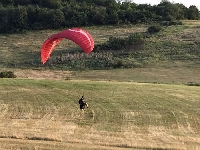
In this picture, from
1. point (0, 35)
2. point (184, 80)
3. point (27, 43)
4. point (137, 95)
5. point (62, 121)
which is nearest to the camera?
point (62, 121)

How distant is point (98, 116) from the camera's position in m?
21.6

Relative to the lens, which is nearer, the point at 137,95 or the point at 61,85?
the point at 137,95

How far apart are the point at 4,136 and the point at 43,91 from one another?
876 cm

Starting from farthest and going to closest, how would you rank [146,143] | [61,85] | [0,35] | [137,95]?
[0,35] < [61,85] < [137,95] < [146,143]

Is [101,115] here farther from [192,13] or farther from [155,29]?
[192,13]

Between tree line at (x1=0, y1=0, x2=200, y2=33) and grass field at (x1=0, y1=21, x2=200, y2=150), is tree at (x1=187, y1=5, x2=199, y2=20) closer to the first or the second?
tree line at (x1=0, y1=0, x2=200, y2=33)

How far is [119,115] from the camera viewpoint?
21.7 m

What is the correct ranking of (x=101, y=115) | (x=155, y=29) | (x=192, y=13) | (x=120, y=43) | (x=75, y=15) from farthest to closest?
(x=192, y=13) → (x=75, y=15) → (x=155, y=29) → (x=120, y=43) → (x=101, y=115)

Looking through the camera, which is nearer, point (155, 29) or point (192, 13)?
point (155, 29)

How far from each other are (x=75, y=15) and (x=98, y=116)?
40.3m

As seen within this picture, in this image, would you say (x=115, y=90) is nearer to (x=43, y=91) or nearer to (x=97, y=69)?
(x=43, y=91)

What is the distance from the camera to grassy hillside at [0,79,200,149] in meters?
17.7

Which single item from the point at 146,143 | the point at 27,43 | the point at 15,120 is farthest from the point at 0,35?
the point at 146,143

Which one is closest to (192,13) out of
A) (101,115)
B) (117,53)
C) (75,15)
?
(75,15)
